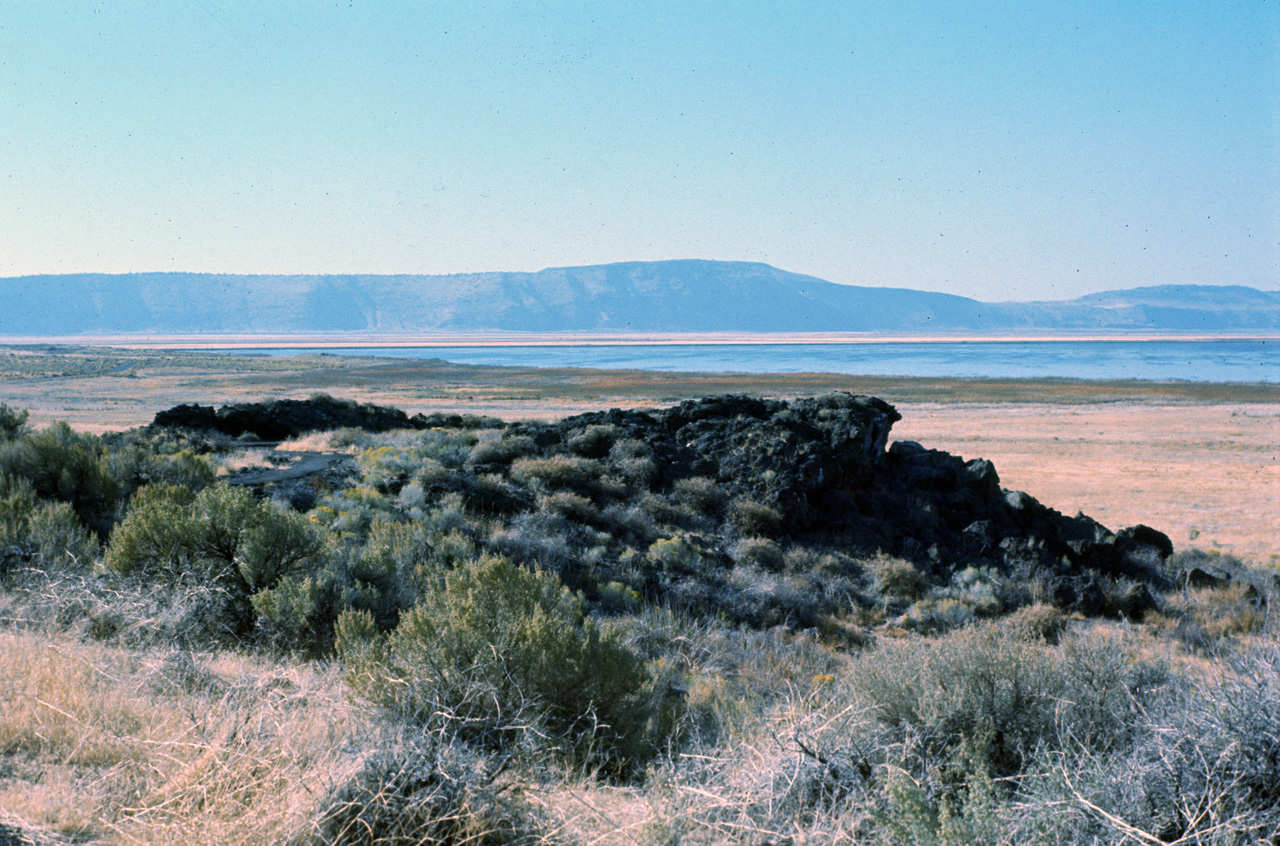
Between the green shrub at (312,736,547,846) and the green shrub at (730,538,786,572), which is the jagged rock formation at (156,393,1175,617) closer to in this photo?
the green shrub at (730,538,786,572)

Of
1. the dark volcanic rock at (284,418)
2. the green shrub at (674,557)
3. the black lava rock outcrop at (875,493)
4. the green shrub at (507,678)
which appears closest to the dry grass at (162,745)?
the green shrub at (507,678)

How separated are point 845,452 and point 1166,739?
1148 centimetres

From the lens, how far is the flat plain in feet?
75.4

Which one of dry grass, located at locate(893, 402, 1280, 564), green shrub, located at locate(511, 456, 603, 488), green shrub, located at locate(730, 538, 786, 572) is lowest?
dry grass, located at locate(893, 402, 1280, 564)

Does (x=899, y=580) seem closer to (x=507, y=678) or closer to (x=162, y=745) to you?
(x=507, y=678)

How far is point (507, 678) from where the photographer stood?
4.45 m

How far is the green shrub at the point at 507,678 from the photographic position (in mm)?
4219

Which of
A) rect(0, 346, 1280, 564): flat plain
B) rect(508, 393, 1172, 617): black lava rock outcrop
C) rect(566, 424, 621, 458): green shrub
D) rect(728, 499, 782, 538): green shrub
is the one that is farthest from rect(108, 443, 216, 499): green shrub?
rect(0, 346, 1280, 564): flat plain

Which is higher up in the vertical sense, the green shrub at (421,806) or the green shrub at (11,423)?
the green shrub at (11,423)

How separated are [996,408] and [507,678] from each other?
5362 cm

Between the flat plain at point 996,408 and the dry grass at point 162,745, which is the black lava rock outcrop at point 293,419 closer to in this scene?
the flat plain at point 996,408

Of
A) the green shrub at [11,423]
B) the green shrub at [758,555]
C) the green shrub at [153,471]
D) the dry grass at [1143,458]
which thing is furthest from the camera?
the dry grass at [1143,458]

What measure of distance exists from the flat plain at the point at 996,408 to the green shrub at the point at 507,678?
55.3 ft

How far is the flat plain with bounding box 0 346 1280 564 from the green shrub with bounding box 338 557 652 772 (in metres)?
16.9
